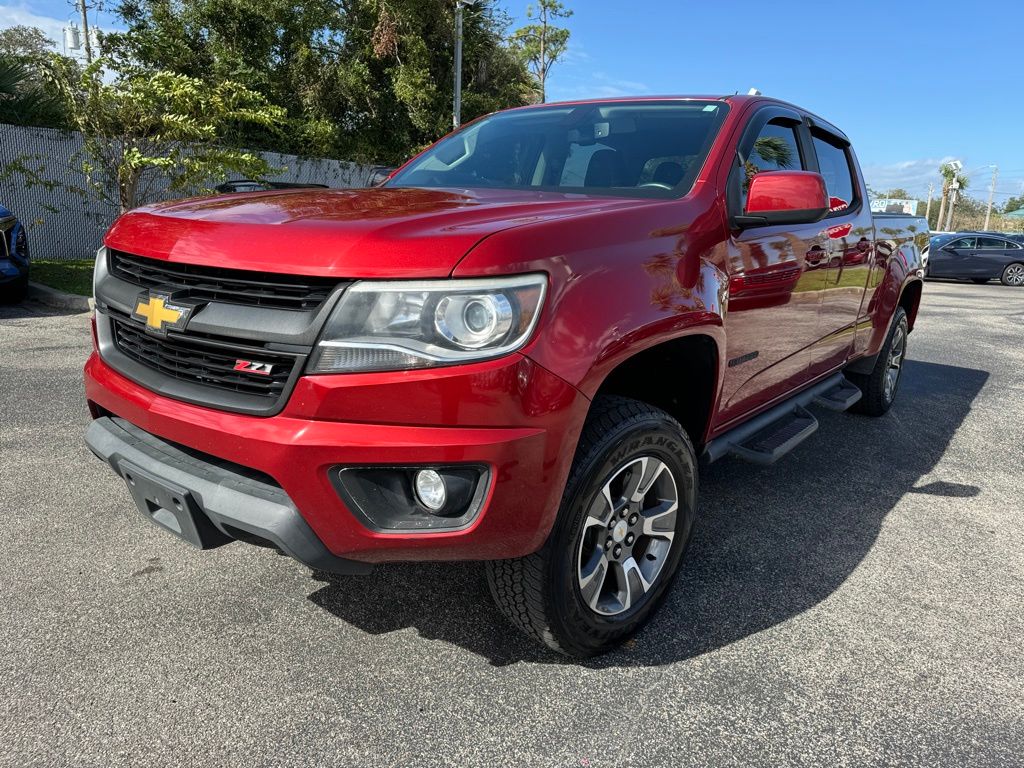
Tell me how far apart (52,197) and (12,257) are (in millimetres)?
5884

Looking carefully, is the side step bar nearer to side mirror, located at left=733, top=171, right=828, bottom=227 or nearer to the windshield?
side mirror, located at left=733, top=171, right=828, bottom=227

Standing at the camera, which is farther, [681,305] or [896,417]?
[896,417]

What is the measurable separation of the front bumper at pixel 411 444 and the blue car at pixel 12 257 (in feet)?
22.8

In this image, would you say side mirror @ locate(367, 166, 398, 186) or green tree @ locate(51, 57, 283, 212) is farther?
green tree @ locate(51, 57, 283, 212)

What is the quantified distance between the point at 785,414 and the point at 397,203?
2.12 metres

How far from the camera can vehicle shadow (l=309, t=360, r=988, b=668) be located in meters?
2.46

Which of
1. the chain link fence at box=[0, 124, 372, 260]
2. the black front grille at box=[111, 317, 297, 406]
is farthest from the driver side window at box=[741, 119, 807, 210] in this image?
the chain link fence at box=[0, 124, 372, 260]

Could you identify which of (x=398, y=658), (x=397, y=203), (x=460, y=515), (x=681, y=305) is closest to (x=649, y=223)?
(x=681, y=305)

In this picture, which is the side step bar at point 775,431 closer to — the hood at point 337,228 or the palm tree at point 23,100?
the hood at point 337,228

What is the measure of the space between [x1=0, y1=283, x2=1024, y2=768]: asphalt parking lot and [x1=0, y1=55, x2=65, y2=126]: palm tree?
11.8 meters

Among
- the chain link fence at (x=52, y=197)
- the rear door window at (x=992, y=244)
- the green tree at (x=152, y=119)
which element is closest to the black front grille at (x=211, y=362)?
the green tree at (x=152, y=119)

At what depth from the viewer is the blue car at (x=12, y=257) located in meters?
7.39

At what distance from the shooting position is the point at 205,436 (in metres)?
1.95

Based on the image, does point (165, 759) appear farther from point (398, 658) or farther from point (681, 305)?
point (681, 305)
